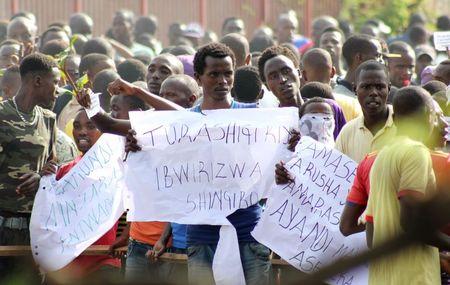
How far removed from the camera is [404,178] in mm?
4309

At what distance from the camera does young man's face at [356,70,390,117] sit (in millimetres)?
5707

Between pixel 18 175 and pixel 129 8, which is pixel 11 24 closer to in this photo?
pixel 18 175

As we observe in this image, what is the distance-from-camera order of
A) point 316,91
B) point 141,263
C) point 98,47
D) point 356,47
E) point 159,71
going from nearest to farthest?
point 141,263, point 316,91, point 159,71, point 356,47, point 98,47

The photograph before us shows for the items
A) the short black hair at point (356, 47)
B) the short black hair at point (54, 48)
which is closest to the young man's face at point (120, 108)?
the short black hair at point (356, 47)

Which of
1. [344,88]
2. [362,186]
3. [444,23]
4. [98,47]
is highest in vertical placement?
[444,23]

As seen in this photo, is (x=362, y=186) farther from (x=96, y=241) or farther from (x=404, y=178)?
(x=96, y=241)

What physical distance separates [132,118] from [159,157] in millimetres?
260

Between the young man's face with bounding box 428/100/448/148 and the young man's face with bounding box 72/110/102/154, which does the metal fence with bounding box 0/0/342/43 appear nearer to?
the young man's face with bounding box 72/110/102/154

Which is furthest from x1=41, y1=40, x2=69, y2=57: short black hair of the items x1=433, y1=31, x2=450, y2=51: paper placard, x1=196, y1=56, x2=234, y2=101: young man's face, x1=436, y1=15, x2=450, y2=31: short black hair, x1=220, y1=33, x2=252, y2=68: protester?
x1=436, y1=15, x2=450, y2=31: short black hair

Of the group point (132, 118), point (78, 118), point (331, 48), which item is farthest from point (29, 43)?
point (132, 118)

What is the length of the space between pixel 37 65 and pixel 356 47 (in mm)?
2991

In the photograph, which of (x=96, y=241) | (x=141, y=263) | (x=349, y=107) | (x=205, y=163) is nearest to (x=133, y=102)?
(x=96, y=241)

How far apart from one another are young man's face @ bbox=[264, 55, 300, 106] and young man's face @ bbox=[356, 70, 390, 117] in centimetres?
96

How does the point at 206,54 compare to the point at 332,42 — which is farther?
the point at 332,42
